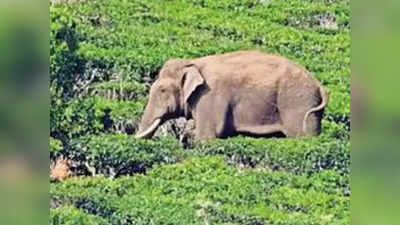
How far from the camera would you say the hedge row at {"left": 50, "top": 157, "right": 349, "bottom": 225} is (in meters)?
3.07

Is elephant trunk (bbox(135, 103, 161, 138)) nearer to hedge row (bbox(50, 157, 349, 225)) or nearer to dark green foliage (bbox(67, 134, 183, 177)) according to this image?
dark green foliage (bbox(67, 134, 183, 177))

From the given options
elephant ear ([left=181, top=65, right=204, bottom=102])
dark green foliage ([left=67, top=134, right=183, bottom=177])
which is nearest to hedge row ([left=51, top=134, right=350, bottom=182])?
dark green foliage ([left=67, top=134, right=183, bottom=177])

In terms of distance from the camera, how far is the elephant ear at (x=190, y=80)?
313cm

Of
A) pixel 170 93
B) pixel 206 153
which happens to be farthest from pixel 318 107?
pixel 170 93

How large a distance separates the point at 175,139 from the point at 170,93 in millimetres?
168

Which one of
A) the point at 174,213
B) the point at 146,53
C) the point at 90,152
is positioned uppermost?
the point at 146,53

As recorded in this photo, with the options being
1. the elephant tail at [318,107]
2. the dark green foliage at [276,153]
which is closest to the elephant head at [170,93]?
the dark green foliage at [276,153]

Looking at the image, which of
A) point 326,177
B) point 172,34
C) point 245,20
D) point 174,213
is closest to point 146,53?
point 172,34

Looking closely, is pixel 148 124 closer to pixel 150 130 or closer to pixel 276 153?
pixel 150 130

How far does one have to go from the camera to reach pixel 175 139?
123 inches

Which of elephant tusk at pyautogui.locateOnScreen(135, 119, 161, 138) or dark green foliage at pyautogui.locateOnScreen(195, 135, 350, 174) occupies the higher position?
elephant tusk at pyautogui.locateOnScreen(135, 119, 161, 138)
